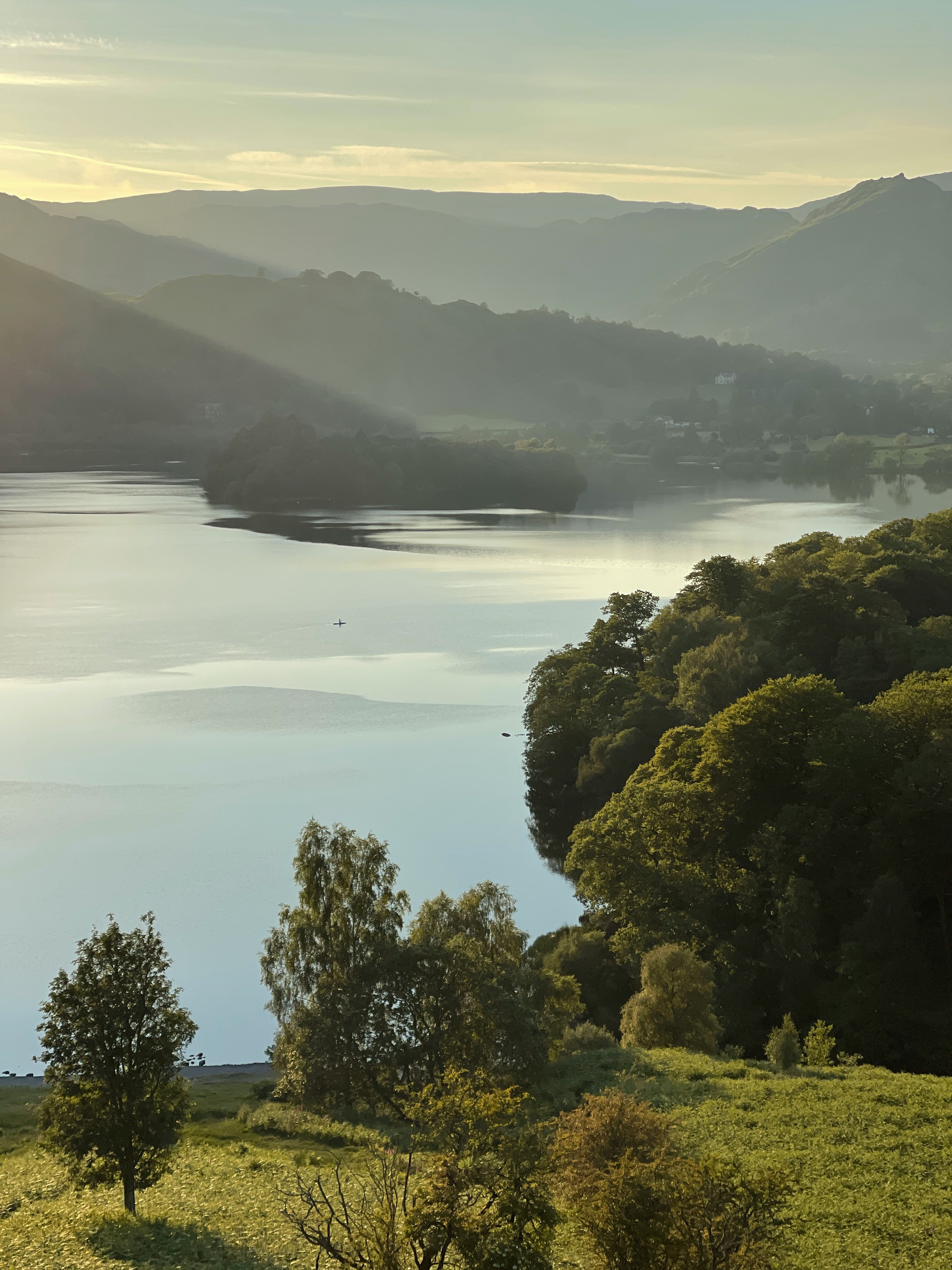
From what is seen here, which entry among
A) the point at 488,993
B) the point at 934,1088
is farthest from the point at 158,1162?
the point at 934,1088

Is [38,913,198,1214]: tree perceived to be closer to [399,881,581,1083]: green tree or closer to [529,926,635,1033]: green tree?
[399,881,581,1083]: green tree

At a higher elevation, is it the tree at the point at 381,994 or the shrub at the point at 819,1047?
the tree at the point at 381,994

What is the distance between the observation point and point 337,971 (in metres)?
25.0

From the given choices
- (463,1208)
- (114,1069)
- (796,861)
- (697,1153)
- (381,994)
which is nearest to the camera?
(463,1208)

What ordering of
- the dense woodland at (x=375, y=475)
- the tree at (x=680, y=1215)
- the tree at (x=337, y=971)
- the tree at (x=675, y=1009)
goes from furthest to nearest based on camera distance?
the dense woodland at (x=375, y=475) < the tree at (x=675, y=1009) < the tree at (x=337, y=971) < the tree at (x=680, y=1215)

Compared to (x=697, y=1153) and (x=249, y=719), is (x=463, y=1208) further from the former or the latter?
(x=249, y=719)

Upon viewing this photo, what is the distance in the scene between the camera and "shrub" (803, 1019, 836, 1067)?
77.8 feet

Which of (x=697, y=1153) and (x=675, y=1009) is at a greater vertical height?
(x=697, y=1153)

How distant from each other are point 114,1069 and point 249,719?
42.5 m

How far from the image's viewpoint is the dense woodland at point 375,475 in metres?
179

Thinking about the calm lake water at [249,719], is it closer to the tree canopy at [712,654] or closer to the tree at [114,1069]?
the tree canopy at [712,654]

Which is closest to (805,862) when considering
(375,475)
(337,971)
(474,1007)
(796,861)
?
(796,861)

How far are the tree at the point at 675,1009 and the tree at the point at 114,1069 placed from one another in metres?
11.1

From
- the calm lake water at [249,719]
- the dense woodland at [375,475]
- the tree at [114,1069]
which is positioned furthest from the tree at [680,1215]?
the dense woodland at [375,475]
